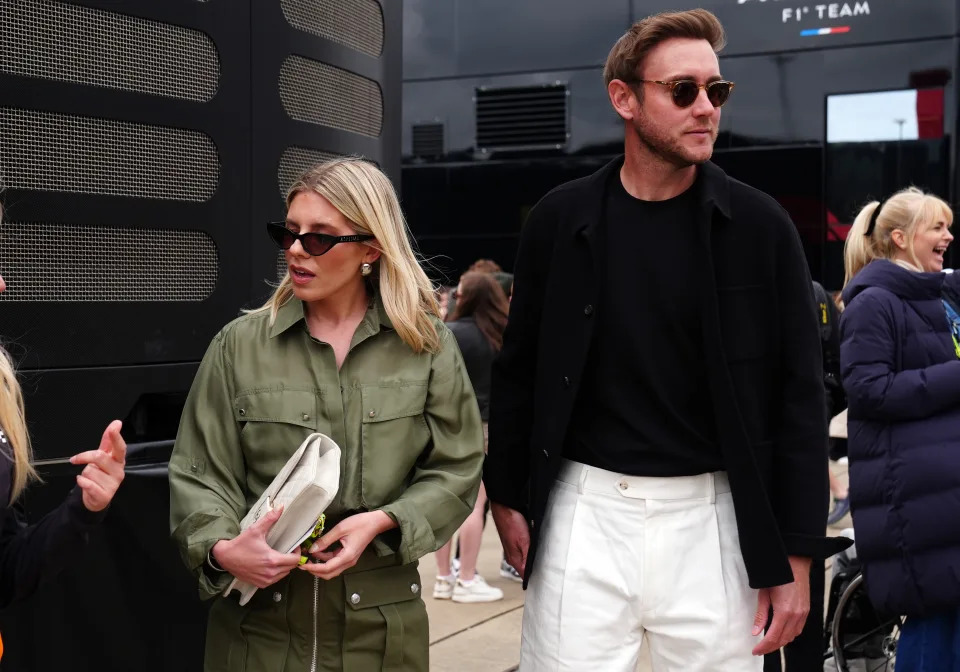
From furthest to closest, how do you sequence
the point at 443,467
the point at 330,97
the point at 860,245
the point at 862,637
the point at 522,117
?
the point at 522,117, the point at 862,637, the point at 860,245, the point at 330,97, the point at 443,467

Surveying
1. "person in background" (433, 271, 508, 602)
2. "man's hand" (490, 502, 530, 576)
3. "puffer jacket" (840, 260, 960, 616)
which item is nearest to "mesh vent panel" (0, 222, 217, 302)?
"man's hand" (490, 502, 530, 576)

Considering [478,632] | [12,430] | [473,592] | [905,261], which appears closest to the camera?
[12,430]

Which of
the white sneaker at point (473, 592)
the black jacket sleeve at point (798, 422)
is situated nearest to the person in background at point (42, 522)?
the black jacket sleeve at point (798, 422)

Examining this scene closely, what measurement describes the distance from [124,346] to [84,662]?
95 centimetres

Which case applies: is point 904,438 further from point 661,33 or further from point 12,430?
point 12,430

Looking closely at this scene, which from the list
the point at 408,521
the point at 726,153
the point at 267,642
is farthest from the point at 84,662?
the point at 726,153

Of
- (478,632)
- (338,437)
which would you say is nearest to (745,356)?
(338,437)

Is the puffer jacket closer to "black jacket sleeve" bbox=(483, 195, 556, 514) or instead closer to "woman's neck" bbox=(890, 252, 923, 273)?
"woman's neck" bbox=(890, 252, 923, 273)

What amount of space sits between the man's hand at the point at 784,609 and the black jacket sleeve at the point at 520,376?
620 millimetres

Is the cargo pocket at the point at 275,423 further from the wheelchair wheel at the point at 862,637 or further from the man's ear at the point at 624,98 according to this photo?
the wheelchair wheel at the point at 862,637

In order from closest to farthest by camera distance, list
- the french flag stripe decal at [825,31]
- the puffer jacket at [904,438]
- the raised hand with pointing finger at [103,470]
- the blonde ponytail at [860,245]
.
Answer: the raised hand with pointing finger at [103,470] < the puffer jacket at [904,438] < the blonde ponytail at [860,245] < the french flag stripe decal at [825,31]

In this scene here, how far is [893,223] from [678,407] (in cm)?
→ 204

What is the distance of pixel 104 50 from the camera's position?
11.3 feet

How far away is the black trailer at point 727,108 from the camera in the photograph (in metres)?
10.1
